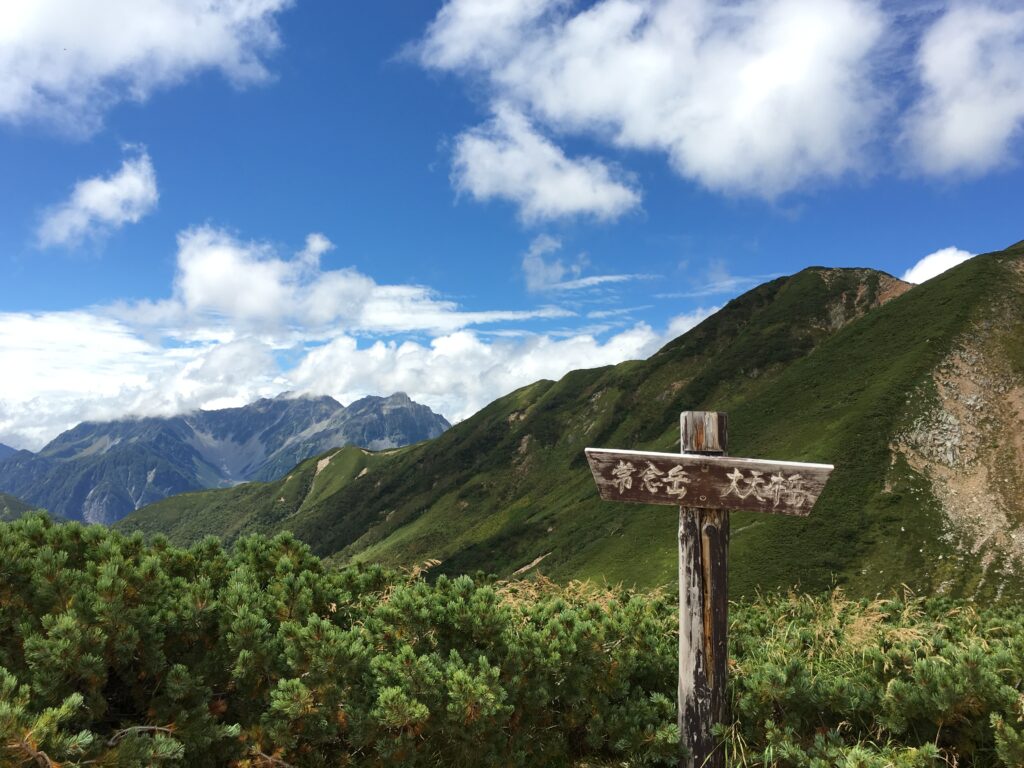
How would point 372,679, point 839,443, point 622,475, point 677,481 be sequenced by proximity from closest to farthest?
point 372,679 → point 677,481 → point 622,475 → point 839,443

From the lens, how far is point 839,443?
73.4 metres

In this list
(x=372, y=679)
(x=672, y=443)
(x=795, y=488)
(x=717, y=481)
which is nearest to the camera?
(x=372, y=679)

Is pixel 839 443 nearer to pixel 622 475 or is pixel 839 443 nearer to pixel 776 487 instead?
pixel 776 487

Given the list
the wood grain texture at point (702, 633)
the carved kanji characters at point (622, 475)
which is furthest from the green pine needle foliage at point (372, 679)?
the carved kanji characters at point (622, 475)

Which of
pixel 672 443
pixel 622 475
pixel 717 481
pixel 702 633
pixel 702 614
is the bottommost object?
pixel 702 633

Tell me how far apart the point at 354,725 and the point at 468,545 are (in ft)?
436

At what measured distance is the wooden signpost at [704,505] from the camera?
22.1 feet

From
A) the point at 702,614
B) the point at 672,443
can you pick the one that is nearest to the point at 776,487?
the point at 702,614

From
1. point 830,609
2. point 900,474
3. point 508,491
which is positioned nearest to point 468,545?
point 508,491

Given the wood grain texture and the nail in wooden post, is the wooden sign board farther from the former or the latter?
the wood grain texture

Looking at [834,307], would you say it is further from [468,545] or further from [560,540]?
[468,545]

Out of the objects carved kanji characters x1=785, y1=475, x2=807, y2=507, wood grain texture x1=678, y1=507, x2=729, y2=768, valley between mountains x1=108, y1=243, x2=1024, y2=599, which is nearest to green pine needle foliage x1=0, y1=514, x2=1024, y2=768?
wood grain texture x1=678, y1=507, x2=729, y2=768

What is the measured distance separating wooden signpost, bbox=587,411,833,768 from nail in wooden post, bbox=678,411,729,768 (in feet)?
0.04

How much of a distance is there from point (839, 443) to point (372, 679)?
3170 inches
